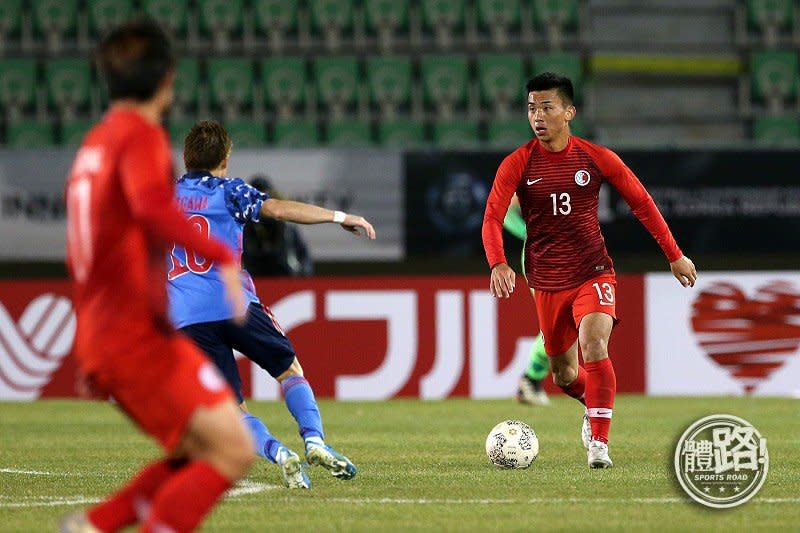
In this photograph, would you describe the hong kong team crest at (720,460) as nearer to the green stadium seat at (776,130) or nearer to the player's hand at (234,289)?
the player's hand at (234,289)

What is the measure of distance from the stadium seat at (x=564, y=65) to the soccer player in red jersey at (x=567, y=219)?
36.4 feet

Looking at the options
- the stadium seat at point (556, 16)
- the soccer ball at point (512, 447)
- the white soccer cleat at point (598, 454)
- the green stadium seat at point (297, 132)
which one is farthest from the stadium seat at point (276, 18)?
the white soccer cleat at point (598, 454)

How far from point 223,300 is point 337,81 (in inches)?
504

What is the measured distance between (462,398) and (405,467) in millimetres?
5795

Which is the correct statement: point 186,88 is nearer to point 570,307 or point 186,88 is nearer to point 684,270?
point 570,307

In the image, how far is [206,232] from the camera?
694cm

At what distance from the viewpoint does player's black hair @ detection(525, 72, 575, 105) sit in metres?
8.23

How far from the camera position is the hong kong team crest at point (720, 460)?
18.7 ft

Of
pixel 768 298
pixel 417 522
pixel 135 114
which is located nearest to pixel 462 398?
pixel 768 298

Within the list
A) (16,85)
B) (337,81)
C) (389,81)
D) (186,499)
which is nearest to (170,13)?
(16,85)

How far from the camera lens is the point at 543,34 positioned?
20.3 metres

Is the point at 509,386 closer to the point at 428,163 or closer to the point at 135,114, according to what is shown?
the point at 428,163

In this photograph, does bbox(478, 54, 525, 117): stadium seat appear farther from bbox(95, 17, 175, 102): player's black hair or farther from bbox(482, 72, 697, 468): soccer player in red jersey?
bbox(95, 17, 175, 102): player's black hair

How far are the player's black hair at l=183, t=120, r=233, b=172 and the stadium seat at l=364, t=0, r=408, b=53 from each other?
13.1 metres
